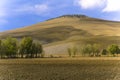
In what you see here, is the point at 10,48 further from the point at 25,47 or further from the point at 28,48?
the point at 28,48

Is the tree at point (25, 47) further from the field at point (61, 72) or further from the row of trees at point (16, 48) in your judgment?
the field at point (61, 72)

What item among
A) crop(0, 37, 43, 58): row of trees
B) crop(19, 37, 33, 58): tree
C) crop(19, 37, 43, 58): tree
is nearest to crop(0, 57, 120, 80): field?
crop(0, 37, 43, 58): row of trees

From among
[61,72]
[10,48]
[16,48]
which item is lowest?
[61,72]

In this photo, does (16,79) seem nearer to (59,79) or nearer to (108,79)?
(59,79)

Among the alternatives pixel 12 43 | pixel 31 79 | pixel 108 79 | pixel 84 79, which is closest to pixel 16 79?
pixel 31 79

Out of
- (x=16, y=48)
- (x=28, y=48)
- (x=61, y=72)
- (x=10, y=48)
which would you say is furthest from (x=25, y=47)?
(x=61, y=72)

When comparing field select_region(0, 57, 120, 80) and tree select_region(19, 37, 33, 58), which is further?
tree select_region(19, 37, 33, 58)

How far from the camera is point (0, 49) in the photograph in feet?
531

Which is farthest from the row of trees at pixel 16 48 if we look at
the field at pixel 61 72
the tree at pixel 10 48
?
the field at pixel 61 72

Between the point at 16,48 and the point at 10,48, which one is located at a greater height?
the point at 16,48

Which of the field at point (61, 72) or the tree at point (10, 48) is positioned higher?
the tree at point (10, 48)

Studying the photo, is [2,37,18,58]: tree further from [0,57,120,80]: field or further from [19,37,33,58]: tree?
[0,57,120,80]: field

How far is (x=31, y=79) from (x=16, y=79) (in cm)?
208

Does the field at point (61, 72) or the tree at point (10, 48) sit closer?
the field at point (61, 72)
